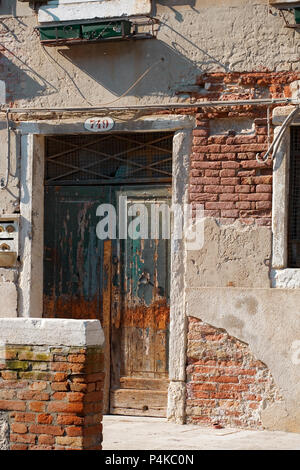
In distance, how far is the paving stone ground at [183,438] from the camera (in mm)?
7297

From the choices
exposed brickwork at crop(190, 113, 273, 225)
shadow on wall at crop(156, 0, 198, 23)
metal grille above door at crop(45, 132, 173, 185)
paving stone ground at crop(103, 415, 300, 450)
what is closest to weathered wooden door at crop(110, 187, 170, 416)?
metal grille above door at crop(45, 132, 173, 185)

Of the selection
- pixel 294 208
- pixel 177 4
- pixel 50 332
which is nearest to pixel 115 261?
pixel 294 208

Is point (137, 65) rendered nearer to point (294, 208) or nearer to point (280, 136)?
point (280, 136)

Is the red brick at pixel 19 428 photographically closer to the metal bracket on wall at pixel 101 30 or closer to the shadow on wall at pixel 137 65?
the shadow on wall at pixel 137 65

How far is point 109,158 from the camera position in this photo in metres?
9.11

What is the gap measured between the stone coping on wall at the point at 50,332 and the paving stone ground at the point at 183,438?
1276mm

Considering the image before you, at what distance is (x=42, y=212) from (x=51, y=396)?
337 cm

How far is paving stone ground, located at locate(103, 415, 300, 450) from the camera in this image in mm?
7297

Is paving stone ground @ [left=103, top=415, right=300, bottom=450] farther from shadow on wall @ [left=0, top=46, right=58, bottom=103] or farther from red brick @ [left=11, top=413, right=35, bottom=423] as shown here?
shadow on wall @ [left=0, top=46, right=58, bottom=103]

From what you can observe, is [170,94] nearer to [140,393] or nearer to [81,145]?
[81,145]

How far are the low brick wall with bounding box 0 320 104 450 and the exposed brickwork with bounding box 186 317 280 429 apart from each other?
226 cm

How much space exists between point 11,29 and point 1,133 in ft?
3.29

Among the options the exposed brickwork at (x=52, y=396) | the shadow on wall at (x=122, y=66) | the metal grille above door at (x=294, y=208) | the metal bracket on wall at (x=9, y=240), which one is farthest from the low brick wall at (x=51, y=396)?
the shadow on wall at (x=122, y=66)
